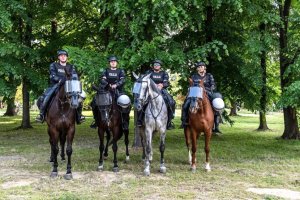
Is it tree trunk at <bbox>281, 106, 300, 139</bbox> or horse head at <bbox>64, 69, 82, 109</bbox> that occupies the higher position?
horse head at <bbox>64, 69, 82, 109</bbox>

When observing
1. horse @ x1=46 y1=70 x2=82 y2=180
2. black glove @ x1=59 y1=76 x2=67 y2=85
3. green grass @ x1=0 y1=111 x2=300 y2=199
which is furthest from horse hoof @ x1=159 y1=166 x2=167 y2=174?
black glove @ x1=59 y1=76 x2=67 y2=85

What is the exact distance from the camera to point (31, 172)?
35.1 ft

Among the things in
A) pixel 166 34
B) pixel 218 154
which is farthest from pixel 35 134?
pixel 218 154

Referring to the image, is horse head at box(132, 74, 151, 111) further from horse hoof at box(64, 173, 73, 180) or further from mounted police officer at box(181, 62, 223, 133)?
horse hoof at box(64, 173, 73, 180)

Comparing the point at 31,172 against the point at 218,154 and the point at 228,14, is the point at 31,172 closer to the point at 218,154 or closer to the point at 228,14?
A: the point at 218,154

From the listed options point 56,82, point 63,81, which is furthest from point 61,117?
point 56,82

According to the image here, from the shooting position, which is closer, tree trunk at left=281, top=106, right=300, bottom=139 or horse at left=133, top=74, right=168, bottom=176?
horse at left=133, top=74, right=168, bottom=176

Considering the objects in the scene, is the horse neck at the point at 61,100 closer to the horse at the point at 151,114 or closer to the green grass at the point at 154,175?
the green grass at the point at 154,175

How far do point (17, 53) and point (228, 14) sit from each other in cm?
982

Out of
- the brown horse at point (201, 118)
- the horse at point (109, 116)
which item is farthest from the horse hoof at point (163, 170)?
the horse at point (109, 116)

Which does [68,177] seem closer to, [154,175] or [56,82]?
[154,175]

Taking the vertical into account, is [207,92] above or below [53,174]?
above

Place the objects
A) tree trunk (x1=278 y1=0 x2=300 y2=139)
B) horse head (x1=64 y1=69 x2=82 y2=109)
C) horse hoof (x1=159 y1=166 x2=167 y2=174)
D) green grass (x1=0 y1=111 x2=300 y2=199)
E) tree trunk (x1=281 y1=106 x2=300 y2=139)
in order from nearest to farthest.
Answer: green grass (x1=0 y1=111 x2=300 y2=199) → horse head (x1=64 y1=69 x2=82 y2=109) → horse hoof (x1=159 y1=166 x2=167 y2=174) → tree trunk (x1=278 y1=0 x2=300 y2=139) → tree trunk (x1=281 y1=106 x2=300 y2=139)

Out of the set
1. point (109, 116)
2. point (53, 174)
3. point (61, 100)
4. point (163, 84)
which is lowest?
point (53, 174)
